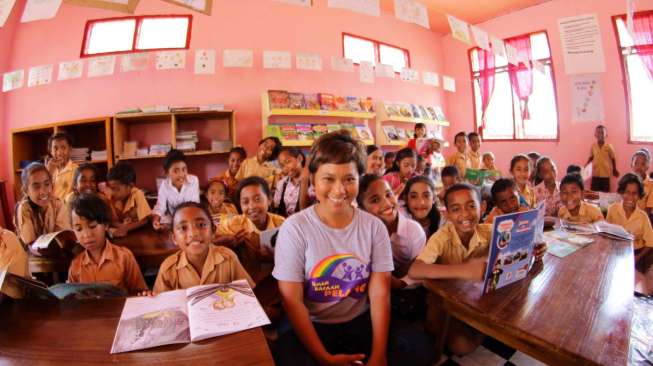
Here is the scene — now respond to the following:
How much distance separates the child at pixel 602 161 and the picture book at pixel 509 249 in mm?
5035

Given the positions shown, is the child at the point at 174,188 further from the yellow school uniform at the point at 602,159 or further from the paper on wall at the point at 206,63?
the yellow school uniform at the point at 602,159

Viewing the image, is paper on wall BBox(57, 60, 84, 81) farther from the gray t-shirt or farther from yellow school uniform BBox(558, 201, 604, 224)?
yellow school uniform BBox(558, 201, 604, 224)

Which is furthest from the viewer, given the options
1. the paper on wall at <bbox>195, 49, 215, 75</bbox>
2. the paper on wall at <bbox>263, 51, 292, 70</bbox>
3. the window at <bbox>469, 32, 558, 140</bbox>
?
the window at <bbox>469, 32, 558, 140</bbox>

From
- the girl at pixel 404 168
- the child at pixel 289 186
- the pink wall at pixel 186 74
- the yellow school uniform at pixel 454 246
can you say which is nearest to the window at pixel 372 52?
the pink wall at pixel 186 74

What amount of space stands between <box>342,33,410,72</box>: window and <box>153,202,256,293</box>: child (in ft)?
13.4

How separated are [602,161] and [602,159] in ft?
0.10

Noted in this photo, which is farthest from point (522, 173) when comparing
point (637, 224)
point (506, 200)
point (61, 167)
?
point (61, 167)

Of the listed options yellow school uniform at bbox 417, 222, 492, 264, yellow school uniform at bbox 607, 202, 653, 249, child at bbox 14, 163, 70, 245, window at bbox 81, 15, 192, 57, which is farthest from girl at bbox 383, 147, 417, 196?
window at bbox 81, 15, 192, 57

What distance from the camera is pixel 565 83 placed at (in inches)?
192

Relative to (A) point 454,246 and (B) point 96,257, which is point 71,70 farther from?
(A) point 454,246

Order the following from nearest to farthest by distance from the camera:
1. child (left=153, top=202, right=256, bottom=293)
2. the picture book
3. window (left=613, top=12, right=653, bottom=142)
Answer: the picture book < child (left=153, top=202, right=256, bottom=293) < window (left=613, top=12, right=653, bottom=142)

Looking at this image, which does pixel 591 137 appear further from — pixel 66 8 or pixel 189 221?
pixel 66 8

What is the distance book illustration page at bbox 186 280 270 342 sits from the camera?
0.62 m

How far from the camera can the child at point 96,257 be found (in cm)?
122
